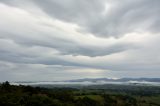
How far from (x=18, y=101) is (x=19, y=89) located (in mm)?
22467

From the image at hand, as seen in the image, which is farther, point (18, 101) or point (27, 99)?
point (27, 99)

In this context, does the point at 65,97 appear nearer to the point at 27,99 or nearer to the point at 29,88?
the point at 29,88

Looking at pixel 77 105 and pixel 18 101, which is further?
pixel 77 105

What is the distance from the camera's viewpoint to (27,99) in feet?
216

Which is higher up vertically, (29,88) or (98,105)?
(29,88)

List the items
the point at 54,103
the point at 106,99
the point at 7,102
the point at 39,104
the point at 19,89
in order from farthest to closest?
the point at 106,99 < the point at 19,89 < the point at 54,103 < the point at 39,104 < the point at 7,102

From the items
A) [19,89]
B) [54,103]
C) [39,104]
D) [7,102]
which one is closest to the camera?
[7,102]

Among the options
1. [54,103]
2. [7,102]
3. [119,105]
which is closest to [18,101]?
[7,102]

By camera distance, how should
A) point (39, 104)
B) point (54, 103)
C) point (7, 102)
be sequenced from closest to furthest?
point (7, 102) < point (39, 104) < point (54, 103)

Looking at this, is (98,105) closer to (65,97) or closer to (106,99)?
(65,97)

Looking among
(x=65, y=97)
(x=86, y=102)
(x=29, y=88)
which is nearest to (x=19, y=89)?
(x=29, y=88)

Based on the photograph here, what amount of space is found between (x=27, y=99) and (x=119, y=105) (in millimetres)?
42029

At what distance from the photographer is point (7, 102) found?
2293 inches

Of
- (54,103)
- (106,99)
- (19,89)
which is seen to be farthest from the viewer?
(106,99)
